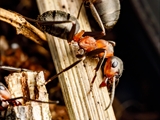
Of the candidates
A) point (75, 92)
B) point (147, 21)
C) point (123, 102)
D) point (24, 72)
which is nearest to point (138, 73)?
point (123, 102)

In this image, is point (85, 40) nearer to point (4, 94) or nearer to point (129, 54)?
point (4, 94)

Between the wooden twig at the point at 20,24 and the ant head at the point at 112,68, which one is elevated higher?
the wooden twig at the point at 20,24

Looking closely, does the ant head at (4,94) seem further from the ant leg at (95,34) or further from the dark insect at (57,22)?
the ant leg at (95,34)

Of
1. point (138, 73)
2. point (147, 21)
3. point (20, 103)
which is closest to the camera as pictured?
point (20, 103)

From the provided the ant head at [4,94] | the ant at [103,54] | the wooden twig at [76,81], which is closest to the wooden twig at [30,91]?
the ant head at [4,94]

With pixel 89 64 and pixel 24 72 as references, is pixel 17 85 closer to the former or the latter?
pixel 24 72


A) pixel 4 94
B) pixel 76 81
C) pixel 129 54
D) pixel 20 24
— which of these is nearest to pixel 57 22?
pixel 20 24

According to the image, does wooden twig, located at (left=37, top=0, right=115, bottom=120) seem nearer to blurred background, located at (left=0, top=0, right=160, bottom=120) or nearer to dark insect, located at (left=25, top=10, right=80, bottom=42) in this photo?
dark insect, located at (left=25, top=10, right=80, bottom=42)

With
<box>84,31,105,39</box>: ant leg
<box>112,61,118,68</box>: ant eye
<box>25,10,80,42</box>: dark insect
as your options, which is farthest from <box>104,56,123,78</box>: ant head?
<box>25,10,80,42</box>: dark insect
